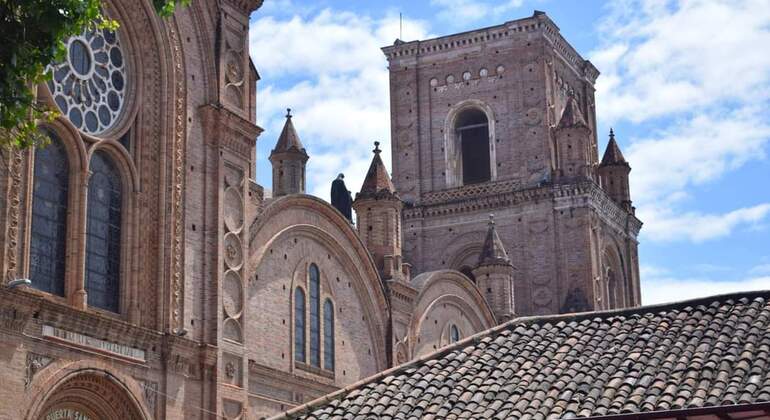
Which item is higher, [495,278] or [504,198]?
[504,198]

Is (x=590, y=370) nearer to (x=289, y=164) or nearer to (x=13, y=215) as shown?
(x=13, y=215)

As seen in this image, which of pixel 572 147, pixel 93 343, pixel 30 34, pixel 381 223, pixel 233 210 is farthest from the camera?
pixel 572 147

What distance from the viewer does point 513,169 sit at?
52438 mm

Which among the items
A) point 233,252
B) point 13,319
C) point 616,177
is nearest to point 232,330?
point 233,252

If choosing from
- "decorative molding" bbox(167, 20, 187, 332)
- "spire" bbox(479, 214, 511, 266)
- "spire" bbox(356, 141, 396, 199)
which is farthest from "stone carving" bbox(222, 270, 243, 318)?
"spire" bbox(479, 214, 511, 266)

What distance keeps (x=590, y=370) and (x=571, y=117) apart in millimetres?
34472

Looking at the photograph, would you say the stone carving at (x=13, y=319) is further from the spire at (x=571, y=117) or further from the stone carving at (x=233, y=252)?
the spire at (x=571, y=117)

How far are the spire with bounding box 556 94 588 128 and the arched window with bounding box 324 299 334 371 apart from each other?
18.6 metres

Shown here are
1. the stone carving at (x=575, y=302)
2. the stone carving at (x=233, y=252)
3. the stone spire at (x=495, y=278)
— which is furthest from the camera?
the stone carving at (x=575, y=302)

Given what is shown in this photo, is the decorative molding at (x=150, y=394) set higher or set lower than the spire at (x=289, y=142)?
lower

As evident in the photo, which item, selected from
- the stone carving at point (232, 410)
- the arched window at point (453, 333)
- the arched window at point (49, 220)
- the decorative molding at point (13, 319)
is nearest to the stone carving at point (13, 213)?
the decorative molding at point (13, 319)

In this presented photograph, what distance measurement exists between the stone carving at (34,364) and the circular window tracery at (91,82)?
4565 mm

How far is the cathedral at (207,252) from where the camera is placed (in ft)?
79.2

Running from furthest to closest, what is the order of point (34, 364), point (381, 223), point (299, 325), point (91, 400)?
point (381, 223) < point (299, 325) < point (91, 400) < point (34, 364)
